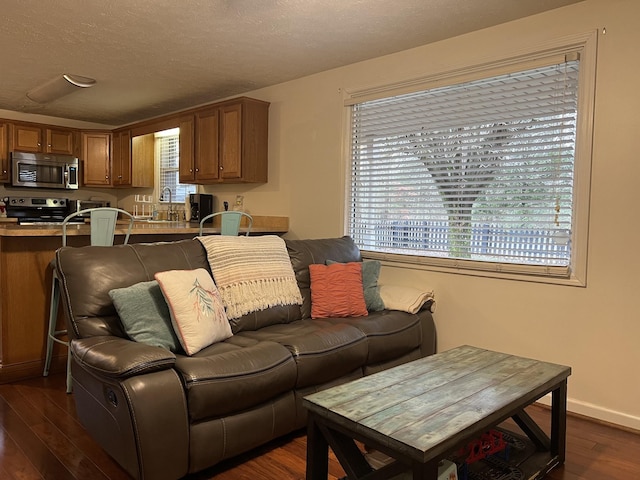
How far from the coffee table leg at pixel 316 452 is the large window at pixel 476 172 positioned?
6.09 feet

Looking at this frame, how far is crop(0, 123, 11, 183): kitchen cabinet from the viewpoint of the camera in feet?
18.7

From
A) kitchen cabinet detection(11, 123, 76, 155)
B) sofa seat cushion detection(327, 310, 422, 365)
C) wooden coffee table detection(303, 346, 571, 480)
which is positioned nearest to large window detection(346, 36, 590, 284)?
sofa seat cushion detection(327, 310, 422, 365)

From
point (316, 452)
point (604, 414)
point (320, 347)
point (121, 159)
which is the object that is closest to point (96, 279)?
point (320, 347)

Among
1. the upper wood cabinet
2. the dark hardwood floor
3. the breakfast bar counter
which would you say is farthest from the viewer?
the upper wood cabinet

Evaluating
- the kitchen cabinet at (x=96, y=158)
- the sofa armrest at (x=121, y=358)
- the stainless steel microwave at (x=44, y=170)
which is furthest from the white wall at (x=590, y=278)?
the stainless steel microwave at (x=44, y=170)

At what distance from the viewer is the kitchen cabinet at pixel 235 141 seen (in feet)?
14.7

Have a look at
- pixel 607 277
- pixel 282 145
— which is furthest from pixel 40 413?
pixel 607 277

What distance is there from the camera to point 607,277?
268cm

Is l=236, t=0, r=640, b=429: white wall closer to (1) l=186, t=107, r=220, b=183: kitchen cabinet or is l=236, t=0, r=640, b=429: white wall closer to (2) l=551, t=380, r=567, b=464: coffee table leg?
(2) l=551, t=380, r=567, b=464: coffee table leg

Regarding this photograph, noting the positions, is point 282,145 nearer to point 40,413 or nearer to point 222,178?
point 222,178

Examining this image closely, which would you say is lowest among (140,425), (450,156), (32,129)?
(140,425)

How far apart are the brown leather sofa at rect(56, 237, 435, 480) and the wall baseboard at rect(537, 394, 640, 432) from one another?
1002 mm

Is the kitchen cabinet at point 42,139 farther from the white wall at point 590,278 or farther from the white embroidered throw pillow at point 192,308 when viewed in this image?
the white embroidered throw pillow at point 192,308

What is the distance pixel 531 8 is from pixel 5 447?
11.9ft
